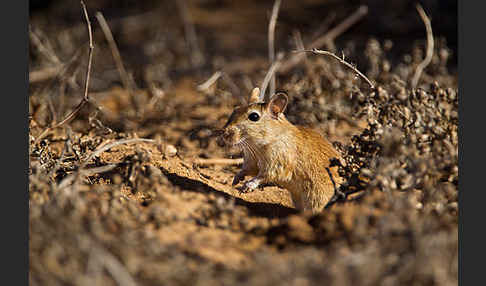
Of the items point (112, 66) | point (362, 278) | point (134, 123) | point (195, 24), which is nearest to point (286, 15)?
point (195, 24)

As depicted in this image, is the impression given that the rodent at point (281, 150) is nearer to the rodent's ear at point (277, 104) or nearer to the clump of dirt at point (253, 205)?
the rodent's ear at point (277, 104)

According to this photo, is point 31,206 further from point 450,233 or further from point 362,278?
point 450,233

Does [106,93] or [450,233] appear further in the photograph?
[106,93]

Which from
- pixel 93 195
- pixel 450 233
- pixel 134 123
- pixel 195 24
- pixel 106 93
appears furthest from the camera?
pixel 195 24

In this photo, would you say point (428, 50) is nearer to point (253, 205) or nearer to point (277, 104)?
point (277, 104)

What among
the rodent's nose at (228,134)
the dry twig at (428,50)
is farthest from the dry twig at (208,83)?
the dry twig at (428,50)

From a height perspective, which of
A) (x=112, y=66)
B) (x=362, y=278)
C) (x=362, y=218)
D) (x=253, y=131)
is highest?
(x=112, y=66)

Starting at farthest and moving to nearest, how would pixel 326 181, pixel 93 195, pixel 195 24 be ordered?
pixel 195 24 → pixel 326 181 → pixel 93 195
